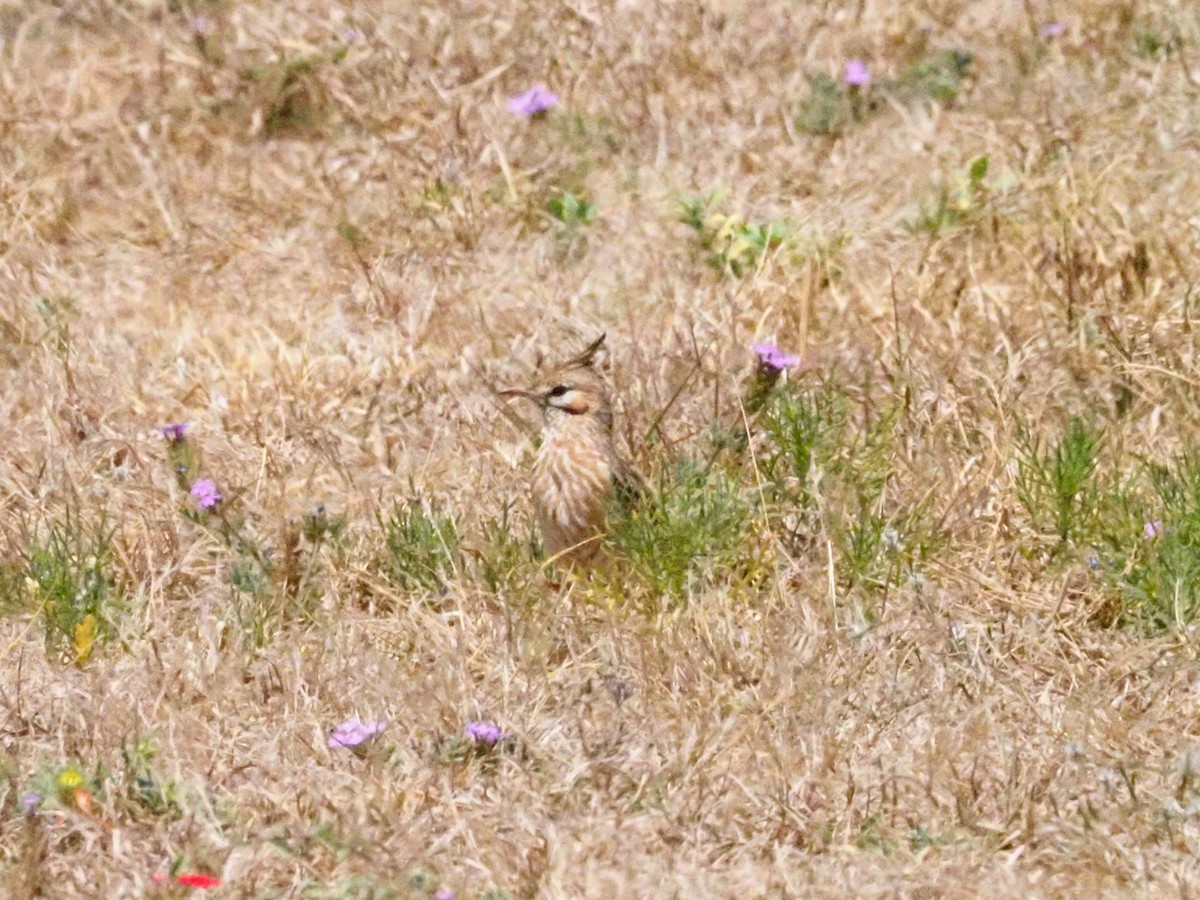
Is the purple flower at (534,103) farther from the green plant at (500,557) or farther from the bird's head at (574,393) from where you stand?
the green plant at (500,557)

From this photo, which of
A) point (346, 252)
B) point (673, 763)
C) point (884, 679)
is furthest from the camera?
point (346, 252)

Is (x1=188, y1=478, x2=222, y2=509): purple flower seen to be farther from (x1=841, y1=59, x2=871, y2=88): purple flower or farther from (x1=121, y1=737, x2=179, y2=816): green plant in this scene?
(x1=841, y1=59, x2=871, y2=88): purple flower

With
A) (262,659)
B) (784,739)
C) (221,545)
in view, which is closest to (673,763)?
(784,739)

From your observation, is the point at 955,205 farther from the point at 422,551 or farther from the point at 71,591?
the point at 71,591

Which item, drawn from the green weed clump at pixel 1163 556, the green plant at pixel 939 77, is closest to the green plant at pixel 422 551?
the green weed clump at pixel 1163 556

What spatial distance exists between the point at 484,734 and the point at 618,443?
1.38 meters

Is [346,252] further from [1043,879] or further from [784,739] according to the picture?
[1043,879]

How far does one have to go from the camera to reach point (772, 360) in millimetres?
5520

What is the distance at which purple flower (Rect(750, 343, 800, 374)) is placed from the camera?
5512 mm

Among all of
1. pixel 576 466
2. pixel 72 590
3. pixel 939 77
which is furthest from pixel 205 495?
pixel 939 77

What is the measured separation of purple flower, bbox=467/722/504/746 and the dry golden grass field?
0.02 m

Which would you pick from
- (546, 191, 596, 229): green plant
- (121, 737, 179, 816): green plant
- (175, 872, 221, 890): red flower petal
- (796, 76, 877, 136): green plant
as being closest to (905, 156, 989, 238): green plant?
(796, 76, 877, 136): green plant

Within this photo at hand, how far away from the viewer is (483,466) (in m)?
5.65

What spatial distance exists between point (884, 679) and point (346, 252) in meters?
2.85
